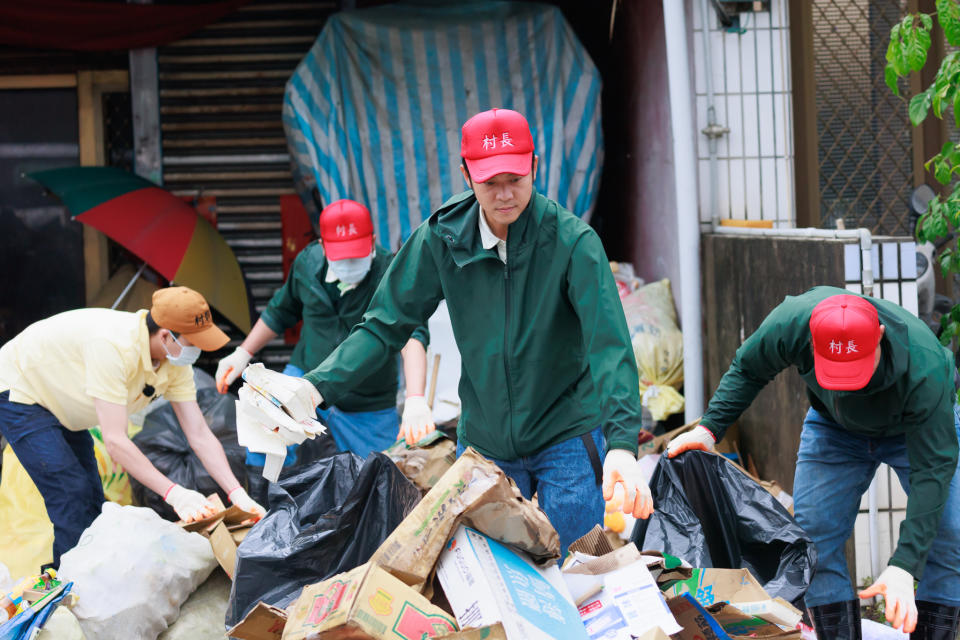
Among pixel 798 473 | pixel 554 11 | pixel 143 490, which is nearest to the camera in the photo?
pixel 798 473

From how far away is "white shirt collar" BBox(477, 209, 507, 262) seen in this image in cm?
271

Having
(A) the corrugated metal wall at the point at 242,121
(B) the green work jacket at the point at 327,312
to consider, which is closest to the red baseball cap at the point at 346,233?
(B) the green work jacket at the point at 327,312

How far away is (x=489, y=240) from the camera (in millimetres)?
2707

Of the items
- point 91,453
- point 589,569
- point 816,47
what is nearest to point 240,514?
point 91,453

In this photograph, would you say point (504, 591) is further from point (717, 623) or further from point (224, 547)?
point (224, 547)

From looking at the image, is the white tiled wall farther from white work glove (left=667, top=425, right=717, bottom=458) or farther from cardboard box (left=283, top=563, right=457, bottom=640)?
cardboard box (left=283, top=563, right=457, bottom=640)

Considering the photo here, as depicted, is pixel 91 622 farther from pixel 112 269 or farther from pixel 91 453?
pixel 112 269

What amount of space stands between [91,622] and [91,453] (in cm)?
118

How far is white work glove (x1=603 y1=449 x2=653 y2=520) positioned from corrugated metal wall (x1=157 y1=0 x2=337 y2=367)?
5.12 metres

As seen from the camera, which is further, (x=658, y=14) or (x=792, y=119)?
(x=658, y=14)

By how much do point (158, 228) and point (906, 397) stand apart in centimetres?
457

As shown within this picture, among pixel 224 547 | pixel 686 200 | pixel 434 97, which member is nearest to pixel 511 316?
pixel 224 547

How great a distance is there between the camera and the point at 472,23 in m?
6.55

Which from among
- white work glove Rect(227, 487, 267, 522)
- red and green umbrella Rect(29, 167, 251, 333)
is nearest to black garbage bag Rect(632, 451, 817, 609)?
white work glove Rect(227, 487, 267, 522)
